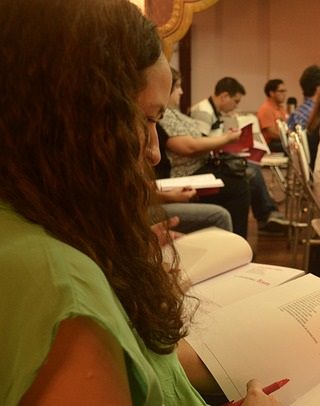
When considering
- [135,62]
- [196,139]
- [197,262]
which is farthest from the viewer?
[196,139]

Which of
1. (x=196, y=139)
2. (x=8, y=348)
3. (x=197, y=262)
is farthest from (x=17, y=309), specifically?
(x=196, y=139)

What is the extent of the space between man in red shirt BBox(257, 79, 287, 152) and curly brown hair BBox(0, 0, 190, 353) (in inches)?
188

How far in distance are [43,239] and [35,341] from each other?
3.4 inches

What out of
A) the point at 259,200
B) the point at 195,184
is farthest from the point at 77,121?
the point at 259,200

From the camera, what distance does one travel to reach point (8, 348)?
48 centimetres

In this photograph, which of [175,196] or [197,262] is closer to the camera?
[197,262]

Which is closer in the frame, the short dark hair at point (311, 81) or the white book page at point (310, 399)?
the white book page at point (310, 399)

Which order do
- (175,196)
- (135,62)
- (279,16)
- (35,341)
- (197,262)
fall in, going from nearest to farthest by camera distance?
(35,341), (135,62), (197,262), (175,196), (279,16)

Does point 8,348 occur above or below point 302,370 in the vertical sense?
above

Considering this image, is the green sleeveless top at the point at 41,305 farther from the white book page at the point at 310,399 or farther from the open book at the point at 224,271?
the open book at the point at 224,271

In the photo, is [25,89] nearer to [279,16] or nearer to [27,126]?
[27,126]

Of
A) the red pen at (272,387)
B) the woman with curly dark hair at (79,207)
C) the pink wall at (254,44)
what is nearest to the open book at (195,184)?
the red pen at (272,387)

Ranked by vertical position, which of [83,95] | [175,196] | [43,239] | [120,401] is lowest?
[175,196]

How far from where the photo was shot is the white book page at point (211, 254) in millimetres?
1380
